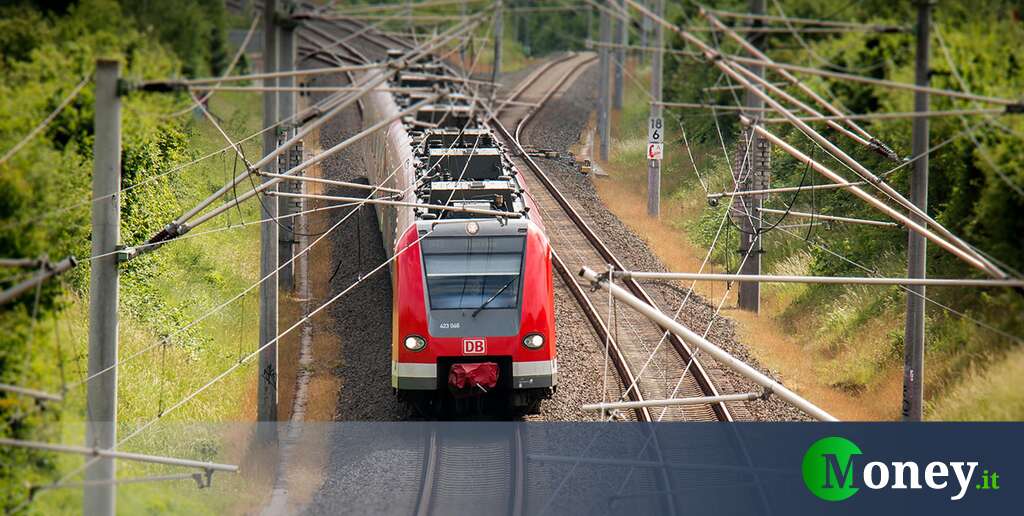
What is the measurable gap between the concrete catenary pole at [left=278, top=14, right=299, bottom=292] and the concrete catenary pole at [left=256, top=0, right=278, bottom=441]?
1.27 ft

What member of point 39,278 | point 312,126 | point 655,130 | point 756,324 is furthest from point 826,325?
point 39,278

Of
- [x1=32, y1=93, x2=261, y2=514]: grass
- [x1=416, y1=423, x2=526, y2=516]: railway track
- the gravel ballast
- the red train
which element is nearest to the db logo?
the red train

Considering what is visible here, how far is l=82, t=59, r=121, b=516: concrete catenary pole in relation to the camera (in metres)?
11.1

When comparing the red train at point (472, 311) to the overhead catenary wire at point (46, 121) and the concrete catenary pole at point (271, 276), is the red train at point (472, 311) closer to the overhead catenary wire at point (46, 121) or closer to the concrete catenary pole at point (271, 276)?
the concrete catenary pole at point (271, 276)

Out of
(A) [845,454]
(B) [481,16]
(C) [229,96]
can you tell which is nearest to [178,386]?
(B) [481,16]

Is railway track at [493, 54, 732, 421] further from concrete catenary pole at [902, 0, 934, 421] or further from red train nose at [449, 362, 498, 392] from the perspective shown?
concrete catenary pole at [902, 0, 934, 421]

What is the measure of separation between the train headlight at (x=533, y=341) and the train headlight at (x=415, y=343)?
1390mm

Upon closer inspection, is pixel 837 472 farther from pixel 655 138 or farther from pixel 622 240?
pixel 655 138

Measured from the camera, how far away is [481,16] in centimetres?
1694

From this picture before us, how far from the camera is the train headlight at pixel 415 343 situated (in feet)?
55.3

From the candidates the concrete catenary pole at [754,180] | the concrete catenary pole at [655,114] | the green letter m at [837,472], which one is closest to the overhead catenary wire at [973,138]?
the green letter m at [837,472]

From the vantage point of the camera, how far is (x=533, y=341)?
1703 cm

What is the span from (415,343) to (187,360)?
15.7ft

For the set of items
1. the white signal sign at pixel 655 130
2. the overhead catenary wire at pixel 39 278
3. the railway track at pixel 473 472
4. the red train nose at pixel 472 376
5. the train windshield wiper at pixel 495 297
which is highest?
the white signal sign at pixel 655 130
